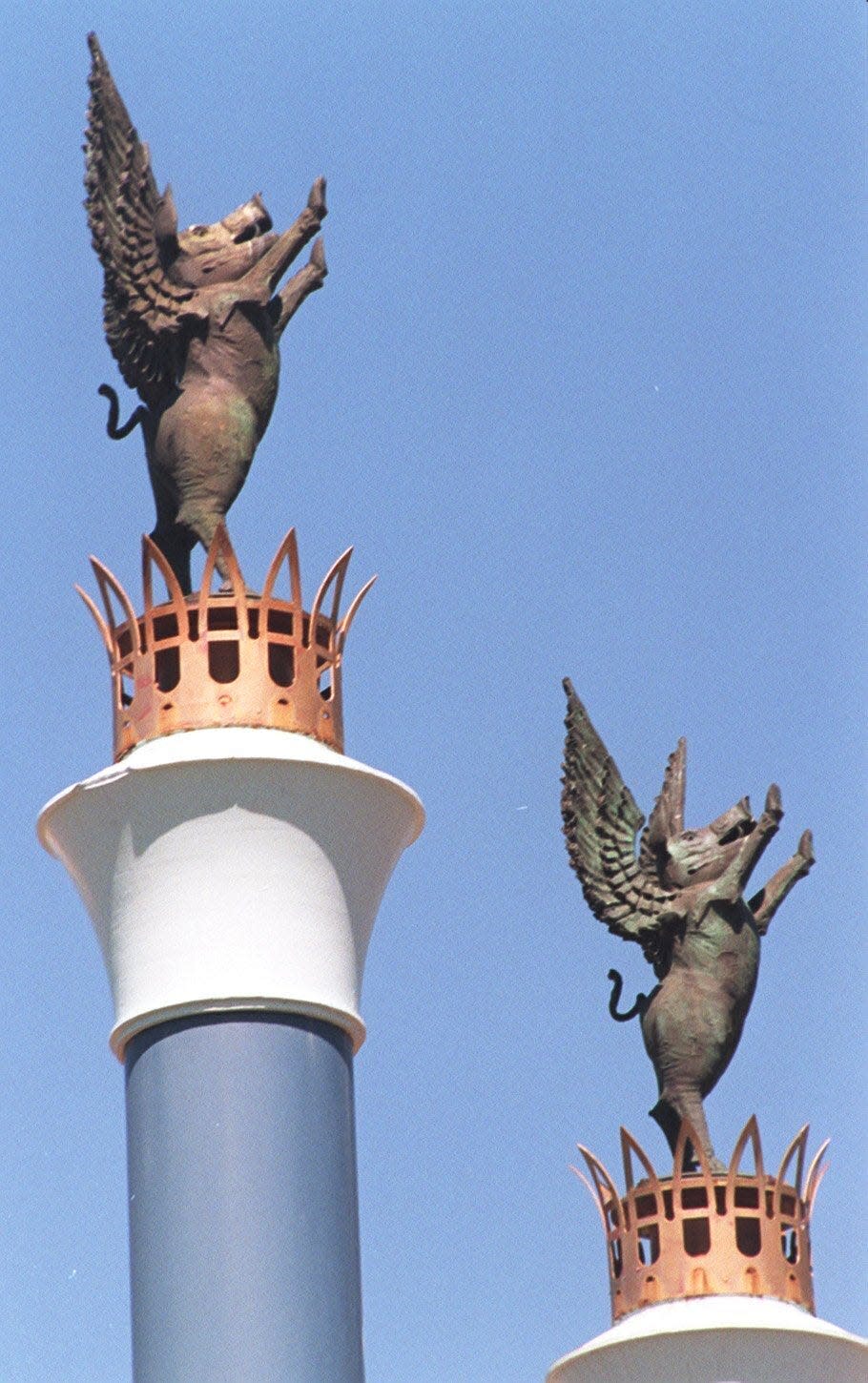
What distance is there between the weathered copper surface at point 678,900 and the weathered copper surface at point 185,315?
4.63 m

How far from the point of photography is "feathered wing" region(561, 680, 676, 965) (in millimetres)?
20547

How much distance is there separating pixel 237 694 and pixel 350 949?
1327 millimetres

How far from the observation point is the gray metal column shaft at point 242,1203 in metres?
15.0

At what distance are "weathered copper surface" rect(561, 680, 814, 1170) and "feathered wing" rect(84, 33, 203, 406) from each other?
4.96m

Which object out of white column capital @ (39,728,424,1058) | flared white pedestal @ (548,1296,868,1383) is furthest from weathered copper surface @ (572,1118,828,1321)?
white column capital @ (39,728,424,1058)

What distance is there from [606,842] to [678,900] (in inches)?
32.9

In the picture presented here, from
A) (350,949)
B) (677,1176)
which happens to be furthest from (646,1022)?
(350,949)

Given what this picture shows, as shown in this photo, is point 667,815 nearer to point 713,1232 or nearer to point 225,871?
point 713,1232

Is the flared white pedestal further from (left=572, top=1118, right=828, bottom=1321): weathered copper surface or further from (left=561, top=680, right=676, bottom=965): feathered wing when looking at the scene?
(left=561, top=680, right=676, bottom=965): feathered wing

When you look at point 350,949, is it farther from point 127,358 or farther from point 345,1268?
point 127,358

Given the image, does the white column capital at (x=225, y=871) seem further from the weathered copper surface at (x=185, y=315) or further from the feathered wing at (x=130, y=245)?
the feathered wing at (x=130, y=245)

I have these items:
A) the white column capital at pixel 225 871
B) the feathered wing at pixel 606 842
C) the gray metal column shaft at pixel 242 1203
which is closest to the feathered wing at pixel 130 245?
the white column capital at pixel 225 871

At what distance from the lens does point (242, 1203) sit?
15219mm

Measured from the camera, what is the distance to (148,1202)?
15406 mm
